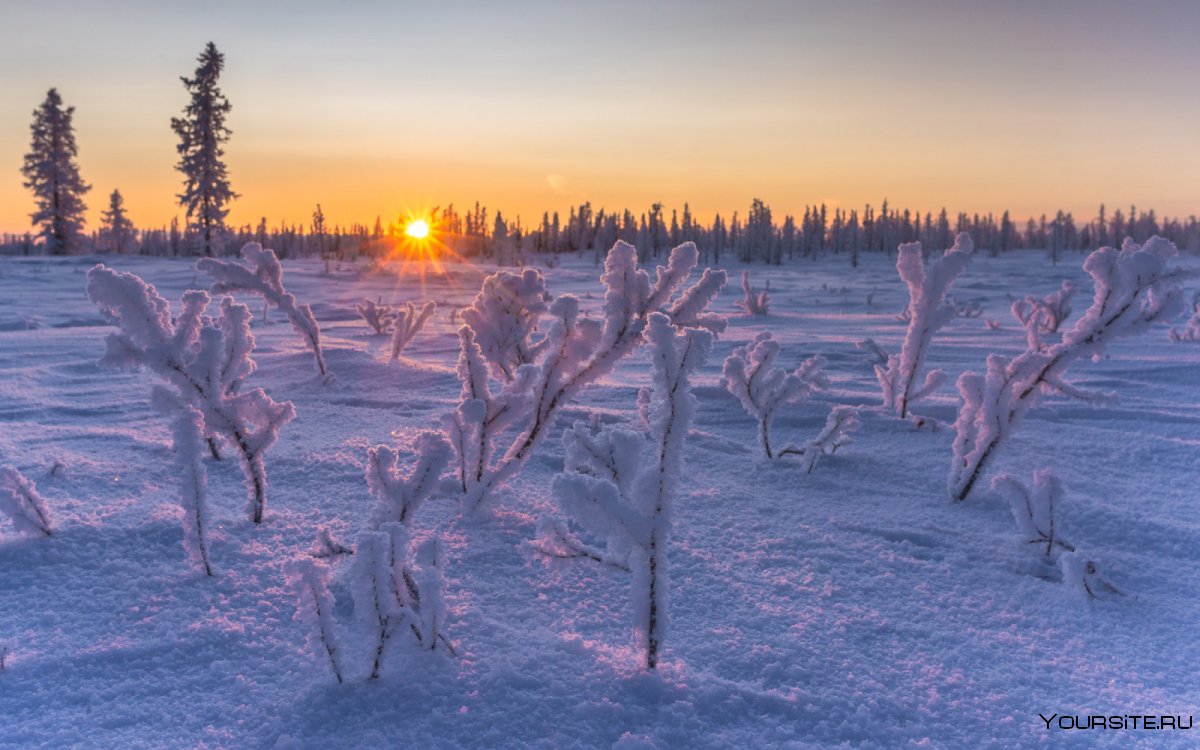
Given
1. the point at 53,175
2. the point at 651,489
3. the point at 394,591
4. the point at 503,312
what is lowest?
the point at 394,591

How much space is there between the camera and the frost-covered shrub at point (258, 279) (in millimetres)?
2707

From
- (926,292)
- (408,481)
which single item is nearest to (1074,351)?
(926,292)

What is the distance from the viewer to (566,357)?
186 centimetres

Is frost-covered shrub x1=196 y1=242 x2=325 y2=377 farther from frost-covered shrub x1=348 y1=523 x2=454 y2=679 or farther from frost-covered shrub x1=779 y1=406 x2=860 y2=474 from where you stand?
frost-covered shrub x1=779 y1=406 x2=860 y2=474

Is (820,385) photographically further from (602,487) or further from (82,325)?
(82,325)

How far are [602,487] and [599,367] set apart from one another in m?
0.66

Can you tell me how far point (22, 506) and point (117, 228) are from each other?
52395 millimetres

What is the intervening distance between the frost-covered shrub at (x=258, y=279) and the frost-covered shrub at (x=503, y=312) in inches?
30.2

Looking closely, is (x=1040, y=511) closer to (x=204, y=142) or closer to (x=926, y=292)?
(x=926, y=292)

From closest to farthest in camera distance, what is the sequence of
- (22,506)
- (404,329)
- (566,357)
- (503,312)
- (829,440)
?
1. (22,506)
2. (566,357)
3. (829,440)
4. (503,312)
5. (404,329)

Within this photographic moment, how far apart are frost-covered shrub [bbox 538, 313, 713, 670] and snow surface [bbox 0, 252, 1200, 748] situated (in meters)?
0.15

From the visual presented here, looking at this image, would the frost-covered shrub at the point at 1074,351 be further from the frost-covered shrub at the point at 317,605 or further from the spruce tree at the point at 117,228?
the spruce tree at the point at 117,228

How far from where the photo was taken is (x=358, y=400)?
323 centimetres

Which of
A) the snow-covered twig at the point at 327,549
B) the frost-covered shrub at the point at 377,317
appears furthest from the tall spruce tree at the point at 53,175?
the snow-covered twig at the point at 327,549
